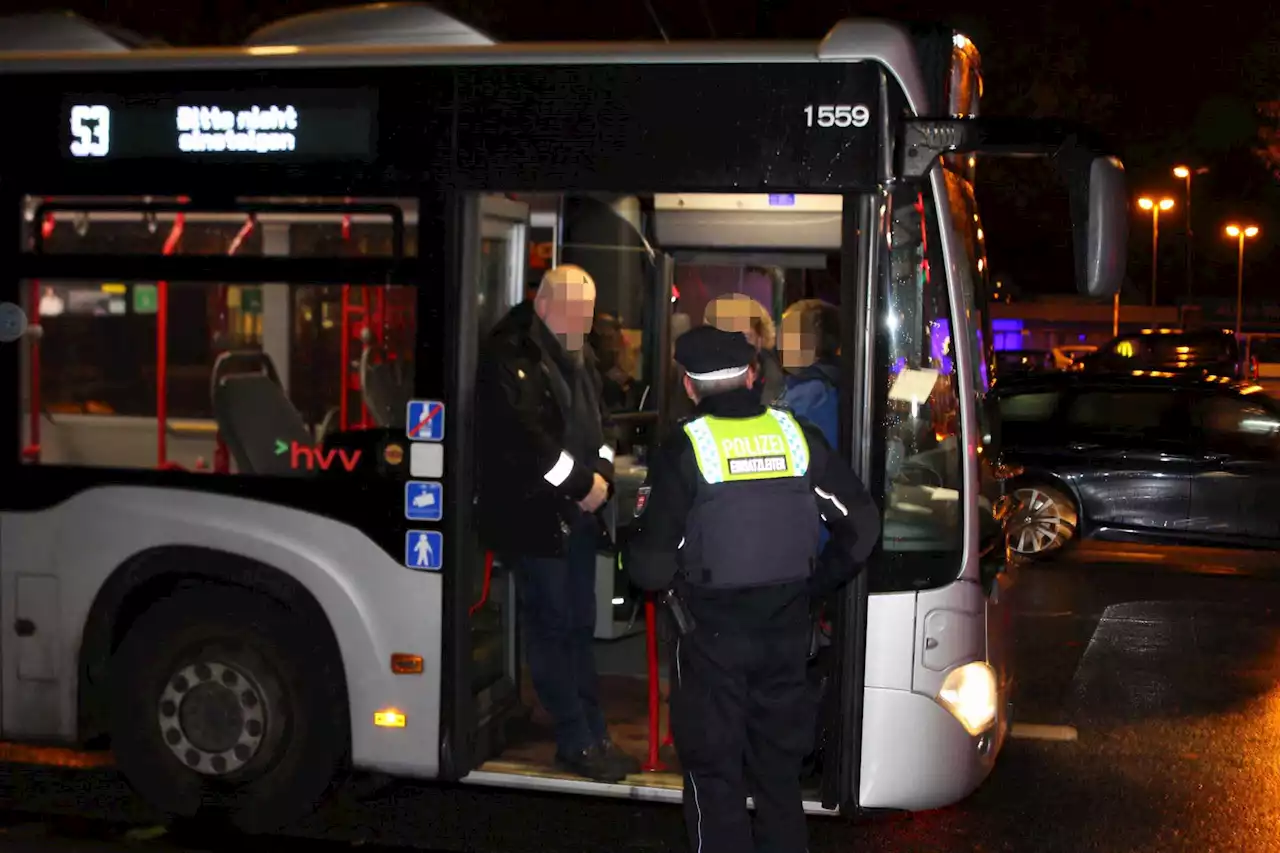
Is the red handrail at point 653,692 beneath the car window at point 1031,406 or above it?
beneath

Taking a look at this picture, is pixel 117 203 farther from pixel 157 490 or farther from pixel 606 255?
pixel 606 255

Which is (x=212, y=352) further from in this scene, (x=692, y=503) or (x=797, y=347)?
(x=797, y=347)

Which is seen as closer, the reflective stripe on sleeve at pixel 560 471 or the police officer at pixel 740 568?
the police officer at pixel 740 568

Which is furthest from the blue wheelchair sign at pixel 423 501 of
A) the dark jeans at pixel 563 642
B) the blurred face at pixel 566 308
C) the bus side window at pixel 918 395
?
the bus side window at pixel 918 395

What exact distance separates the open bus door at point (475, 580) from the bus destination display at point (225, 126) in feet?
1.86

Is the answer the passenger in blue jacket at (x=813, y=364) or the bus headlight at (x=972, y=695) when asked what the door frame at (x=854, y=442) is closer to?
the bus headlight at (x=972, y=695)

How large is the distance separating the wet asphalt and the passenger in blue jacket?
162 cm

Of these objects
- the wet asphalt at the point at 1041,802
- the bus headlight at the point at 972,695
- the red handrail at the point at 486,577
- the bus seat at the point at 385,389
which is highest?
the bus seat at the point at 385,389

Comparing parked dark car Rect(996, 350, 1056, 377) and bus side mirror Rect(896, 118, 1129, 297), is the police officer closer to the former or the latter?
bus side mirror Rect(896, 118, 1129, 297)

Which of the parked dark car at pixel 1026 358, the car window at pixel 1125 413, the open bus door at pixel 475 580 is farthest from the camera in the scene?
the parked dark car at pixel 1026 358

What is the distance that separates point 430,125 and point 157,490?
5.76ft

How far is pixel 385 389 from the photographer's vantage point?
558cm

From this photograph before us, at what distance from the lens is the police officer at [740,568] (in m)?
4.66

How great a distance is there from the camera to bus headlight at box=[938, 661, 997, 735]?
5.32 meters
